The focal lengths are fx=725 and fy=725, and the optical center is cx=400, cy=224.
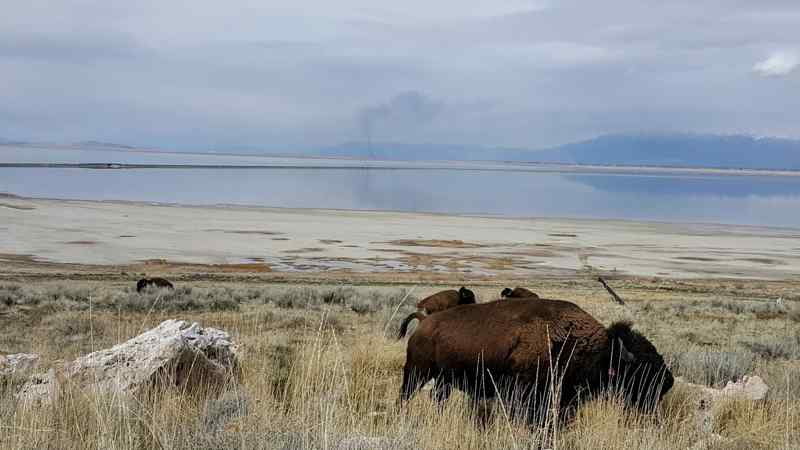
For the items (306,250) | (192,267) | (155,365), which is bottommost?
(192,267)

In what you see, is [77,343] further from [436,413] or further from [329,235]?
→ [329,235]

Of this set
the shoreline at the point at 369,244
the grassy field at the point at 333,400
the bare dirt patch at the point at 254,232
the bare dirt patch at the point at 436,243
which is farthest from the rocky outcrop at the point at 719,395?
the bare dirt patch at the point at 254,232

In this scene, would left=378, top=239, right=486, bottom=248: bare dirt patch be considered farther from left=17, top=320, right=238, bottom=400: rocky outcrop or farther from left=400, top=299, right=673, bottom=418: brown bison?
left=400, top=299, right=673, bottom=418: brown bison

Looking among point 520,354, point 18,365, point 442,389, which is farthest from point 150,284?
point 520,354

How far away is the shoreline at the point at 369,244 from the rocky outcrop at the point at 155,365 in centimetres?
2055

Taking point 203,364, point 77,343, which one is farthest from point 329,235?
point 203,364

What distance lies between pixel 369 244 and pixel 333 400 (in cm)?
3505

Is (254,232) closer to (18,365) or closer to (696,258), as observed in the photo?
(696,258)

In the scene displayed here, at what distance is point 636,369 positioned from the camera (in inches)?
247

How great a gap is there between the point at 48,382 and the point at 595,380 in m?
4.48

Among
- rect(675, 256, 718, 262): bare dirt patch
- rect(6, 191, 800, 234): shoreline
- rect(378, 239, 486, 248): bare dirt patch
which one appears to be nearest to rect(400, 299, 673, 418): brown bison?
rect(378, 239, 486, 248): bare dirt patch

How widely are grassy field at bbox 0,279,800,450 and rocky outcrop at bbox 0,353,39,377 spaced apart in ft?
0.44

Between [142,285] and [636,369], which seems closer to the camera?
[636,369]

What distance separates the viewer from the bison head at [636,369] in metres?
6.03
